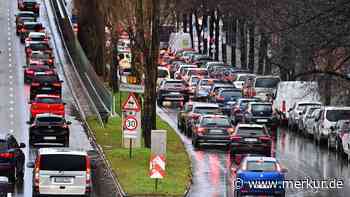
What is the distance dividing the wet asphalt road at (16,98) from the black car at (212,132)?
184 inches

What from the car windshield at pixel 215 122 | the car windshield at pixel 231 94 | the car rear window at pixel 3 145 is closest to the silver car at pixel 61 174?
the car rear window at pixel 3 145

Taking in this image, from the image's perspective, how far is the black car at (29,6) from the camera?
115 metres

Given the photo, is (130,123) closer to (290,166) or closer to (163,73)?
(290,166)

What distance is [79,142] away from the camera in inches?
2087

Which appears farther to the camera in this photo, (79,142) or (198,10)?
(198,10)

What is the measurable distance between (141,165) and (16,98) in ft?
87.2

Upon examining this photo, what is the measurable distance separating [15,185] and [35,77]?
109 feet

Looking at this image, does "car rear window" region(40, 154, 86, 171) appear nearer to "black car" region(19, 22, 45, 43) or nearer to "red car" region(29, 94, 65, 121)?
"red car" region(29, 94, 65, 121)

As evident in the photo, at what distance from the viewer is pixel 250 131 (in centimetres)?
4956

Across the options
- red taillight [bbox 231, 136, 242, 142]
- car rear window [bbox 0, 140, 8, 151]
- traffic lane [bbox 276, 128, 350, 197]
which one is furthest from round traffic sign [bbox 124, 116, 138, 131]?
red taillight [bbox 231, 136, 242, 142]

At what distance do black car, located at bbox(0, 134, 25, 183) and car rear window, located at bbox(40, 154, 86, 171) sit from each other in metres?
3.87

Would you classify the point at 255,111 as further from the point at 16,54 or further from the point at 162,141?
the point at 16,54

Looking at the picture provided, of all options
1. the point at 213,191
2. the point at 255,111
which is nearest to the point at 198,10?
the point at 255,111

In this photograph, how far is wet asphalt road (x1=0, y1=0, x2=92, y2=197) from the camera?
170 ft
